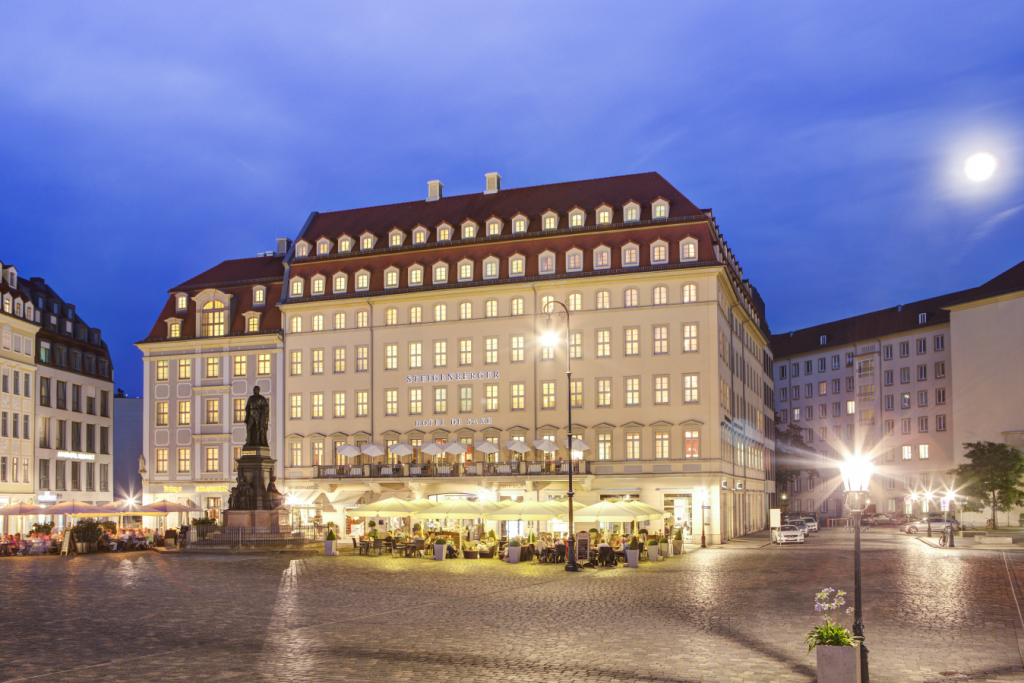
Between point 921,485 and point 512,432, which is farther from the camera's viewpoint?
point 921,485

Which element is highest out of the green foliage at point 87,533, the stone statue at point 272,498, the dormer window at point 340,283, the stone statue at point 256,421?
the dormer window at point 340,283

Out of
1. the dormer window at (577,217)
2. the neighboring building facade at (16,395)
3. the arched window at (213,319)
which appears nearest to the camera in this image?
the dormer window at (577,217)

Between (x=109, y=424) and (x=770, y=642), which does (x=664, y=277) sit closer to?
(x=770, y=642)

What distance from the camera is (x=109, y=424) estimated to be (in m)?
86.8

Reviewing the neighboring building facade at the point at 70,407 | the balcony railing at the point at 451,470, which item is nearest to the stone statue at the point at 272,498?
the balcony railing at the point at 451,470

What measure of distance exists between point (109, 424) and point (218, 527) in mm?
41300

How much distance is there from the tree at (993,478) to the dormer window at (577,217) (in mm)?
33118

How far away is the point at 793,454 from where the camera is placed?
11788cm

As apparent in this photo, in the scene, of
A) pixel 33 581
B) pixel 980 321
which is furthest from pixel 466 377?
pixel 980 321

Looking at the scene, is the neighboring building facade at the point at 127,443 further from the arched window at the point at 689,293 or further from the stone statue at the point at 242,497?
the arched window at the point at 689,293

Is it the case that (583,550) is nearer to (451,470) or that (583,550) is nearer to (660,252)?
(451,470)

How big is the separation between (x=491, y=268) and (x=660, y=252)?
10674 millimetres

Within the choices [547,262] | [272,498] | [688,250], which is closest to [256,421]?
[272,498]

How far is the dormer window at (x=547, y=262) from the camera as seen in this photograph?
6259 centimetres
